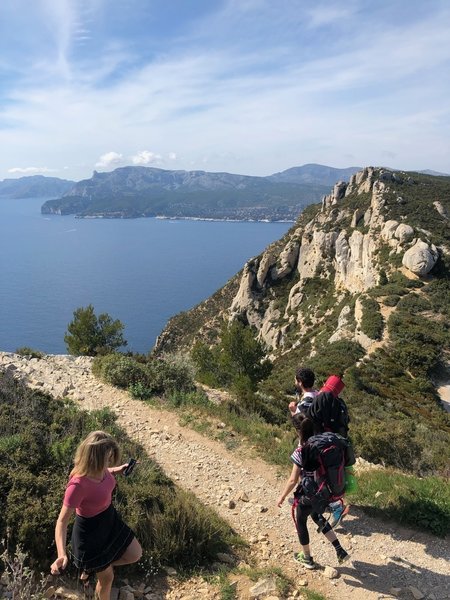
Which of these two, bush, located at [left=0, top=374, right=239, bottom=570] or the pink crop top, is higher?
the pink crop top

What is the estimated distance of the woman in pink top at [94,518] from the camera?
3686 mm

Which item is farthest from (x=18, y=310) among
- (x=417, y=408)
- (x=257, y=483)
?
(x=257, y=483)

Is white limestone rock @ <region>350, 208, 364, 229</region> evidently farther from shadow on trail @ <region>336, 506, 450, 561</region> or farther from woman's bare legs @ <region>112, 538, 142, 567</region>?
woman's bare legs @ <region>112, 538, 142, 567</region>

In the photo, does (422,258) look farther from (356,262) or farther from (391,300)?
(356,262)

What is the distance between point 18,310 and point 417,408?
97101 millimetres

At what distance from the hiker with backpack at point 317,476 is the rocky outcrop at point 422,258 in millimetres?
35647

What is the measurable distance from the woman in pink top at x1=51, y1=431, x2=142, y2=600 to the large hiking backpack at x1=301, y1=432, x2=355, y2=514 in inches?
81.4

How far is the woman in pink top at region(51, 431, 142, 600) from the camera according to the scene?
369 centimetres

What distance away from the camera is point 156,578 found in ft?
15.6

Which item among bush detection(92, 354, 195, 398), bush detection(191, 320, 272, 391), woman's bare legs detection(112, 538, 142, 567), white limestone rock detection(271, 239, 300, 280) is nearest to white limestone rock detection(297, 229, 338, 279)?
white limestone rock detection(271, 239, 300, 280)

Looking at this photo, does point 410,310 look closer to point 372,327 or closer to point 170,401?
point 372,327

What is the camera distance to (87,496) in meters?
3.72

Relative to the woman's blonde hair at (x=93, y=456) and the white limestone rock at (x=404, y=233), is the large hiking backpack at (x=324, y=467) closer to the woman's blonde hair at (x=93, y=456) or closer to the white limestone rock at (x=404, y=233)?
the woman's blonde hair at (x=93, y=456)

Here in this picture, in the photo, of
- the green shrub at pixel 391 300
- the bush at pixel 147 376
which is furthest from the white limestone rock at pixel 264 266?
the bush at pixel 147 376
